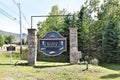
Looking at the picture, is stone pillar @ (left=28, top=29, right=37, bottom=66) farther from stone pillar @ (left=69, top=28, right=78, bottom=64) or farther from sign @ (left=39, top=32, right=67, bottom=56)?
stone pillar @ (left=69, top=28, right=78, bottom=64)

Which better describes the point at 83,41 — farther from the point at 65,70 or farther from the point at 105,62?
the point at 65,70

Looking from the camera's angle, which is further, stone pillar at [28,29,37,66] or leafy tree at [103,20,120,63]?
leafy tree at [103,20,120,63]

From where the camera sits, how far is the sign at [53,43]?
2128 cm

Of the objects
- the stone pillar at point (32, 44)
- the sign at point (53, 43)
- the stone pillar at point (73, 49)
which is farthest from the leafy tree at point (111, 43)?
the stone pillar at point (32, 44)

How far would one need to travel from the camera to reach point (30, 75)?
51.9ft

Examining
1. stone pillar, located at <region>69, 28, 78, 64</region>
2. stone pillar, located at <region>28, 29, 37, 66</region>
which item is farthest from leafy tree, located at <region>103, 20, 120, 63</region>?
stone pillar, located at <region>28, 29, 37, 66</region>

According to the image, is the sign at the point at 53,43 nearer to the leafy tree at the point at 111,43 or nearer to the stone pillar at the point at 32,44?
the stone pillar at the point at 32,44

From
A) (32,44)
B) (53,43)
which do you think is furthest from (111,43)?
(32,44)

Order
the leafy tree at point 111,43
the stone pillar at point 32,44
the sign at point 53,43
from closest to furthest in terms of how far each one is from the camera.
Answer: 1. the stone pillar at point 32,44
2. the sign at point 53,43
3. the leafy tree at point 111,43

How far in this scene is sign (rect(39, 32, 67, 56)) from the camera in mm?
21281

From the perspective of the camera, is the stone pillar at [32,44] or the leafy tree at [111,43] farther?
the leafy tree at [111,43]

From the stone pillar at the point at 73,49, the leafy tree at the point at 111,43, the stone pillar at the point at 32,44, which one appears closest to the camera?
the stone pillar at the point at 32,44

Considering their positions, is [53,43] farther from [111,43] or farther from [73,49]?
[111,43]

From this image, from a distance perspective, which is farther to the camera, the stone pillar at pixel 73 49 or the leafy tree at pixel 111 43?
the leafy tree at pixel 111 43
